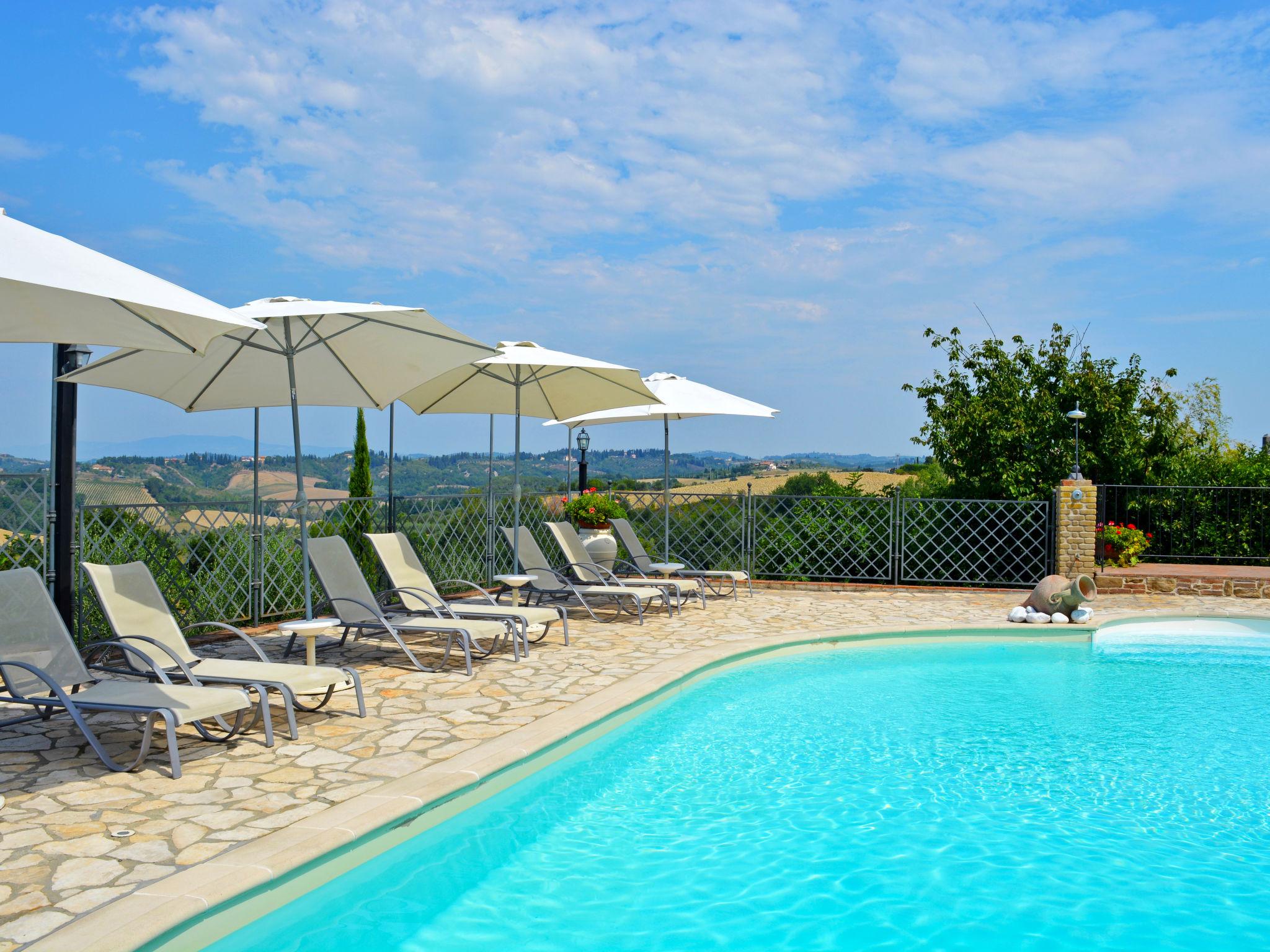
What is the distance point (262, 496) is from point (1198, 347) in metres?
17.5

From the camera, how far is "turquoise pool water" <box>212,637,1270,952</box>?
3.41m

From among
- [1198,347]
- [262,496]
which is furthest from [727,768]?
[1198,347]

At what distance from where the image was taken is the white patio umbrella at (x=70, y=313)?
141 inches

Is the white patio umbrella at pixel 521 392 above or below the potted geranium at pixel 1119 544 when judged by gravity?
above

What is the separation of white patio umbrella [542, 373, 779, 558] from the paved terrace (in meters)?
3.89

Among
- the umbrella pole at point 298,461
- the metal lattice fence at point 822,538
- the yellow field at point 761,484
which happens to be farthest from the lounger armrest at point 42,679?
the metal lattice fence at point 822,538

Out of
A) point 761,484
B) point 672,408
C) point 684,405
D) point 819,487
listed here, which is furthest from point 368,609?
point 819,487

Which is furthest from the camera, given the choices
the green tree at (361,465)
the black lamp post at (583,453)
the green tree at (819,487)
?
the green tree at (361,465)

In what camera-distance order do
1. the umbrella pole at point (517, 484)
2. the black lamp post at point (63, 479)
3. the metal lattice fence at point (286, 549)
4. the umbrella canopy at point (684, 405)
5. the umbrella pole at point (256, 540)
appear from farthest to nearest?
the umbrella canopy at point (684, 405), the umbrella pole at point (517, 484), the metal lattice fence at point (286, 549), the umbrella pole at point (256, 540), the black lamp post at point (63, 479)

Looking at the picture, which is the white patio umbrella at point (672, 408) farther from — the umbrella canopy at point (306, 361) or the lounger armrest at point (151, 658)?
the lounger armrest at point (151, 658)

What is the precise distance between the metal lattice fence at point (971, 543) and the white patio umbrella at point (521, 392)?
484cm

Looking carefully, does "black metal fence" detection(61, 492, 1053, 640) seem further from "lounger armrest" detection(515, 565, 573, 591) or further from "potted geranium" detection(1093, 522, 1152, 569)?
"lounger armrest" detection(515, 565, 573, 591)

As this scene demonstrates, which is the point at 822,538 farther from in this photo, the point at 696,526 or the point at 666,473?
the point at 666,473

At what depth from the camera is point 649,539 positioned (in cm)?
1416
